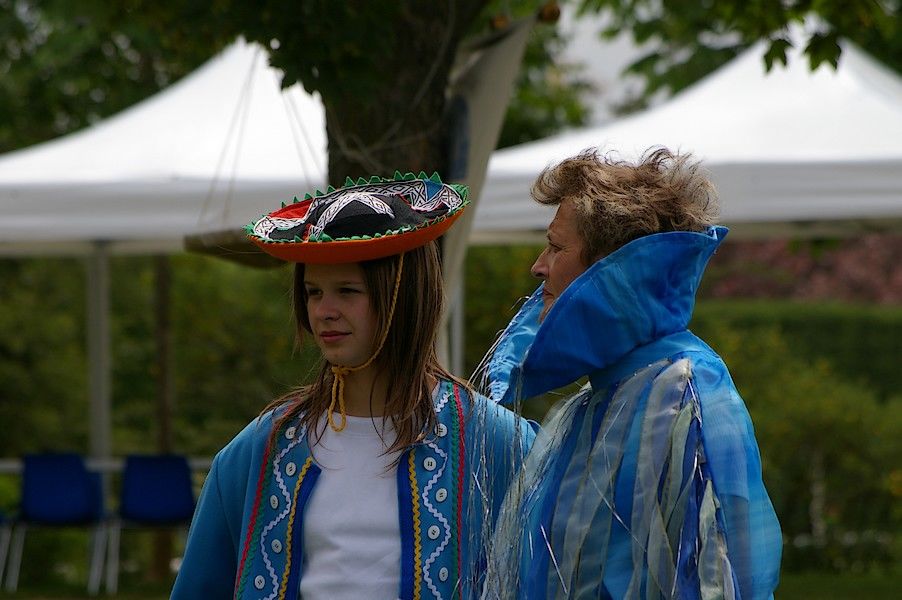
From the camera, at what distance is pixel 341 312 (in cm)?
215

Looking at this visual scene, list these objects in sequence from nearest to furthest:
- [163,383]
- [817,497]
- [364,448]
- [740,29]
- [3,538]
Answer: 1. [364,448]
2. [740,29]
3. [3,538]
4. [817,497]
5. [163,383]

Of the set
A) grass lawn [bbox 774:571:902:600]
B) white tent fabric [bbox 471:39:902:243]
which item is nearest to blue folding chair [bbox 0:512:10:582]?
white tent fabric [bbox 471:39:902:243]

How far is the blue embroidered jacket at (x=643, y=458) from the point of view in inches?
70.3

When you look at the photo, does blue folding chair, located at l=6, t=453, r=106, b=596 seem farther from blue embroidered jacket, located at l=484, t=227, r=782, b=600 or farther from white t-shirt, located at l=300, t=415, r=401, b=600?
blue embroidered jacket, located at l=484, t=227, r=782, b=600

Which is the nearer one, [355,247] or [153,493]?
[355,247]

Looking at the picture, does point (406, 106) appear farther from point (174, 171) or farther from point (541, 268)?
point (174, 171)

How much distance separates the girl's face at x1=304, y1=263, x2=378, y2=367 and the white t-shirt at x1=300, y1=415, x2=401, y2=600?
0.15 m

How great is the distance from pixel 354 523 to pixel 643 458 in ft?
1.74

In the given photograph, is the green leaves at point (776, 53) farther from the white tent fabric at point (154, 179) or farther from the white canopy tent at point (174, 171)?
the white tent fabric at point (154, 179)

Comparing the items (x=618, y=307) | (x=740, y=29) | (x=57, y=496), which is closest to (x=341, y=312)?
(x=618, y=307)

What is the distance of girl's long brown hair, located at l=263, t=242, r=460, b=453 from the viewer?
2182mm

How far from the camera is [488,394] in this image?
2271 millimetres

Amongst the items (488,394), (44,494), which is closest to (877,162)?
(488,394)

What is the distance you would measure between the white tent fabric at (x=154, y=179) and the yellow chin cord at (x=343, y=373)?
3.47 m
